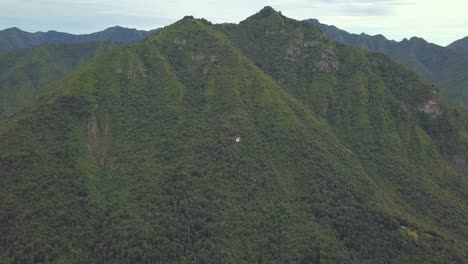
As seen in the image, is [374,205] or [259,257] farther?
[374,205]

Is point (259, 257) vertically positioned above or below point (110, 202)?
below

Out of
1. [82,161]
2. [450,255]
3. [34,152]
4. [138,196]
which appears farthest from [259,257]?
[34,152]

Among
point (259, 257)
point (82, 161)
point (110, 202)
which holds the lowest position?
point (259, 257)

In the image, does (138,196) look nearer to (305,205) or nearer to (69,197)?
(69,197)

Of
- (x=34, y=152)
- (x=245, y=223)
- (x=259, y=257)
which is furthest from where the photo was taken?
Result: (x=34, y=152)

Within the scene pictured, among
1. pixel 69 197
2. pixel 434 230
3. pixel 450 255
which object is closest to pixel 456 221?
pixel 434 230

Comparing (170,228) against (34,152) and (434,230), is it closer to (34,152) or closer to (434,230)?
(34,152)

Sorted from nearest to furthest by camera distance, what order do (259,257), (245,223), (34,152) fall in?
(259,257), (245,223), (34,152)

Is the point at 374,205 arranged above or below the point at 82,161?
below

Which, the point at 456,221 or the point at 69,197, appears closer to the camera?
the point at 69,197
